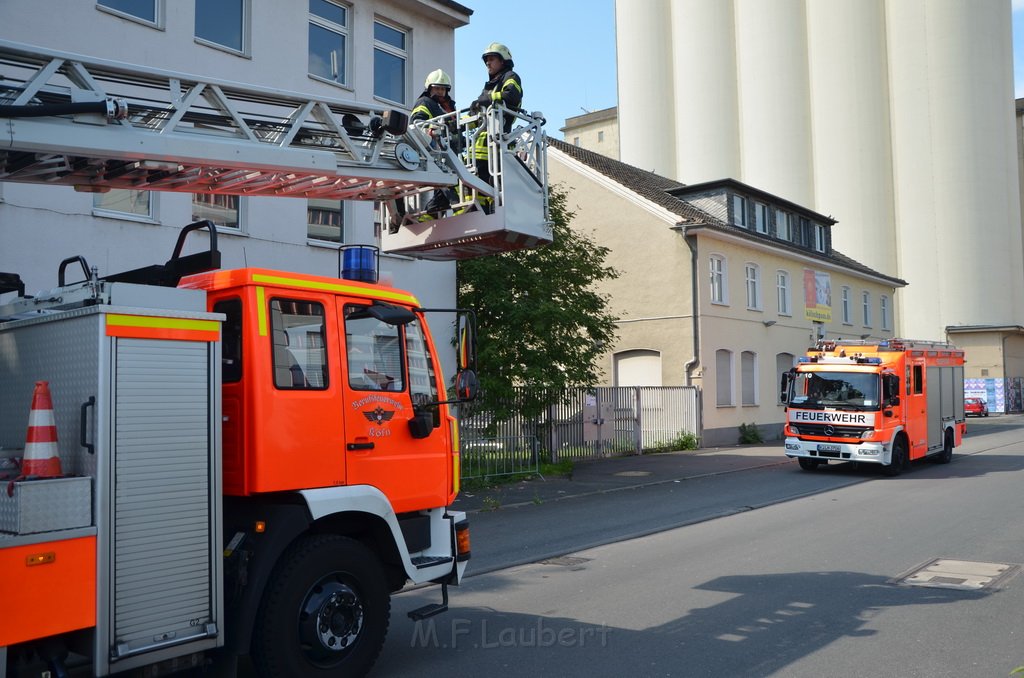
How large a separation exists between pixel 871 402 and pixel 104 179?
619 inches

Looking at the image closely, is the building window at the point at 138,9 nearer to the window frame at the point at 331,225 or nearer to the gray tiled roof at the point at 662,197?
the window frame at the point at 331,225

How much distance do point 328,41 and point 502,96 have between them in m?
9.82

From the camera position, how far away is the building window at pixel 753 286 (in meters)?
29.7

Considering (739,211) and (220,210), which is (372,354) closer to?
(220,210)

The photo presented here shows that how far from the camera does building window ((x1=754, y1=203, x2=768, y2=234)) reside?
32062 millimetres

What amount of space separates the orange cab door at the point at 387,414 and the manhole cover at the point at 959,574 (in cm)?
474

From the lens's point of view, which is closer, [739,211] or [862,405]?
[862,405]

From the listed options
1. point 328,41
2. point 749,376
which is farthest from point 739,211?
point 328,41

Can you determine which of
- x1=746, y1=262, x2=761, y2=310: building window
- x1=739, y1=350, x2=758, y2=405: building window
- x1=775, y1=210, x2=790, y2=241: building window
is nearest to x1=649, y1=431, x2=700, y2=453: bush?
x1=739, y1=350, x2=758, y2=405: building window

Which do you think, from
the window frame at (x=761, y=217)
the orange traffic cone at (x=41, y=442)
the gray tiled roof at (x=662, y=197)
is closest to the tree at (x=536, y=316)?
the gray tiled roof at (x=662, y=197)

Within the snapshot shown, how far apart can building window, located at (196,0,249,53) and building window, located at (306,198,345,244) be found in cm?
281

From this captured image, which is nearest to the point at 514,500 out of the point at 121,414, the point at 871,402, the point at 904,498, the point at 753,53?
the point at 904,498

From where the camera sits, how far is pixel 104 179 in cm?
577

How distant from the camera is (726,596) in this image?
7469 millimetres
